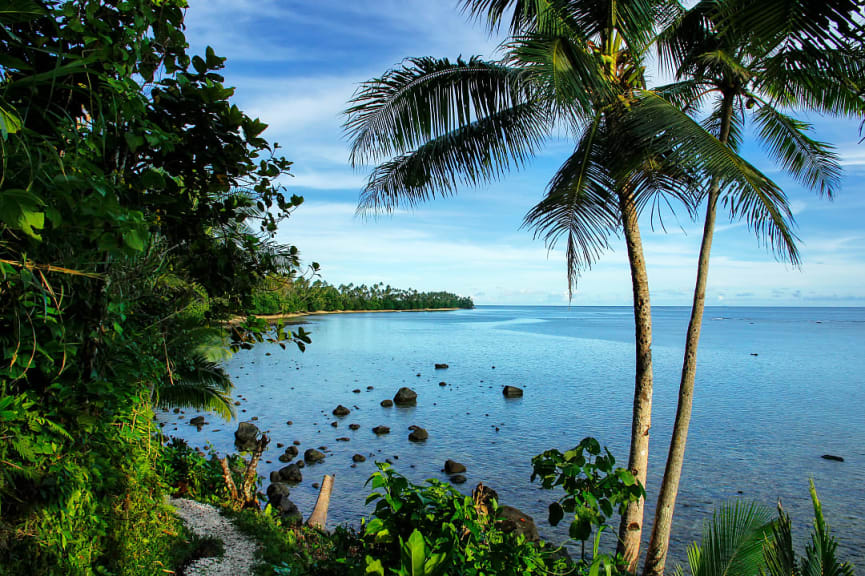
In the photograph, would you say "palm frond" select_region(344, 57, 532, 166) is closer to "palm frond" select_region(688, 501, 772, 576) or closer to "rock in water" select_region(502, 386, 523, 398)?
"palm frond" select_region(688, 501, 772, 576)

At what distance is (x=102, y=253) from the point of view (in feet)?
7.86

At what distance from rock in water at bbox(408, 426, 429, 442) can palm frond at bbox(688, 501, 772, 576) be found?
14.0 m

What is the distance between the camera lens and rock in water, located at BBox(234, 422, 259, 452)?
16.0m

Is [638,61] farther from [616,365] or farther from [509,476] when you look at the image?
[616,365]

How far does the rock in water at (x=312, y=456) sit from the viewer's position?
15090 millimetres

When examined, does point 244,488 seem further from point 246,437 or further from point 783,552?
point 246,437

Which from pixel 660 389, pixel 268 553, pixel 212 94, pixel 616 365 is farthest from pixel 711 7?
pixel 616 365

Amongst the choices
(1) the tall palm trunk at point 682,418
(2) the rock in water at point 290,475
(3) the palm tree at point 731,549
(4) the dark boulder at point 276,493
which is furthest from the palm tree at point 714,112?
(2) the rock in water at point 290,475

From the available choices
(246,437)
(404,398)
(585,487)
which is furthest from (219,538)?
(404,398)

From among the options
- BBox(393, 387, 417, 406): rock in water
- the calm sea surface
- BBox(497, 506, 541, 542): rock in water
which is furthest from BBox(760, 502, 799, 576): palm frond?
BBox(393, 387, 417, 406): rock in water

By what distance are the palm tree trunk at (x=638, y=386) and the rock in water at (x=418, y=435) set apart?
11486 mm

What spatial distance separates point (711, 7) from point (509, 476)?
38.9 ft

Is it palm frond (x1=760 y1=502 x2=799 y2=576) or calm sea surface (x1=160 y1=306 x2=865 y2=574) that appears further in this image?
calm sea surface (x1=160 y1=306 x2=865 y2=574)

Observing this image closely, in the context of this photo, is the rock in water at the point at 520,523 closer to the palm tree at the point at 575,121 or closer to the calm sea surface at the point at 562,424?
the calm sea surface at the point at 562,424
